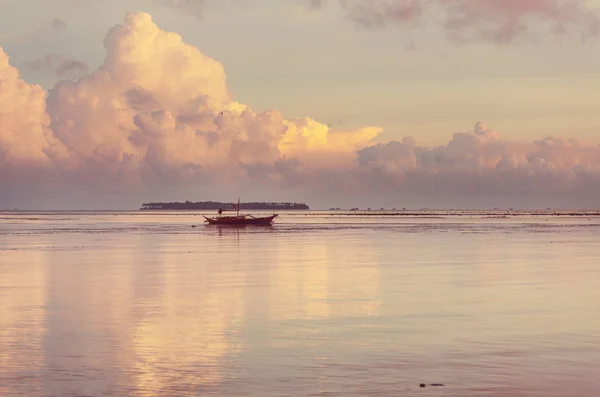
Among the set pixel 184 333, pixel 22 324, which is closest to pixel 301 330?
pixel 184 333

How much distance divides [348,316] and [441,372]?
1026cm

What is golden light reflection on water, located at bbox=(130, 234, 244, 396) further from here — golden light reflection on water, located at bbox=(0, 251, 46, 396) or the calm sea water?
golden light reflection on water, located at bbox=(0, 251, 46, 396)

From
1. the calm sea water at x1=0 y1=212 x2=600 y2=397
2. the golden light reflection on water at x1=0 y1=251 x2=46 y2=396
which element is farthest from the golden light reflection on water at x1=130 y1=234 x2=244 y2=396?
the golden light reflection on water at x1=0 y1=251 x2=46 y2=396

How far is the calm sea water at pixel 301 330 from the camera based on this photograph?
20047mm

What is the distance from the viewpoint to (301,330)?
92.1 ft

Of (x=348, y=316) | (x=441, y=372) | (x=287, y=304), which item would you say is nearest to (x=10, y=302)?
(x=287, y=304)

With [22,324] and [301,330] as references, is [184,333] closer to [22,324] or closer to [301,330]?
[301,330]

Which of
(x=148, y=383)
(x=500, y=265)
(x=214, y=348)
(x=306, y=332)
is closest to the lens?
(x=148, y=383)

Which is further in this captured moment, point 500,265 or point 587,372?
point 500,265

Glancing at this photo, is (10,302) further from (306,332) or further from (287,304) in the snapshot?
(306,332)

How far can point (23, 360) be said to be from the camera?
74.7ft

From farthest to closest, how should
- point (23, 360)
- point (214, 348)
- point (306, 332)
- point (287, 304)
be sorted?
point (287, 304) → point (306, 332) → point (214, 348) → point (23, 360)

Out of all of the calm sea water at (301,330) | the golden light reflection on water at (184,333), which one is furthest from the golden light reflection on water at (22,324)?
the golden light reflection on water at (184,333)

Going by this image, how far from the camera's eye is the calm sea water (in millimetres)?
20047
